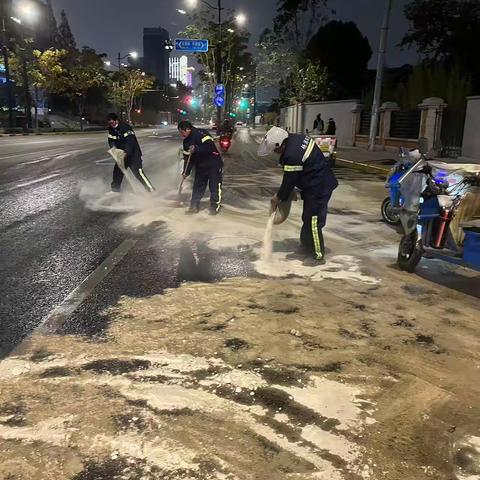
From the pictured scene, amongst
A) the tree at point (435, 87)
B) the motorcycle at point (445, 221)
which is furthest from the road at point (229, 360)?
the tree at point (435, 87)

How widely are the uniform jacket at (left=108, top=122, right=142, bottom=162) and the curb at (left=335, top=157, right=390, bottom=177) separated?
363 inches

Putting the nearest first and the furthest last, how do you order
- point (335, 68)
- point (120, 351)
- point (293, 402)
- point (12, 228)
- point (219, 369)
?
point (293, 402) → point (219, 369) → point (120, 351) → point (12, 228) → point (335, 68)

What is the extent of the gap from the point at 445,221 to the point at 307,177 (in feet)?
5.05

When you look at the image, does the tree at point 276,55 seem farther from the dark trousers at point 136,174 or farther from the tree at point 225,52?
the dark trousers at point 136,174

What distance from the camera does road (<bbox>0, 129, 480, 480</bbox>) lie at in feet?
8.26

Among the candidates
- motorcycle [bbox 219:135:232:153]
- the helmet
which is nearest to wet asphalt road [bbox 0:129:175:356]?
the helmet

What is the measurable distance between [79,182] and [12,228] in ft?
16.6

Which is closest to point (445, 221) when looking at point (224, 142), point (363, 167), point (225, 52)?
point (363, 167)

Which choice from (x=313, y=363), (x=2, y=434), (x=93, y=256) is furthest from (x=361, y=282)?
(x=2, y=434)

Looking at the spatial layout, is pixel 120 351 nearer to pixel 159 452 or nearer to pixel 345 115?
pixel 159 452

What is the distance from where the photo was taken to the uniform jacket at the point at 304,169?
561 centimetres

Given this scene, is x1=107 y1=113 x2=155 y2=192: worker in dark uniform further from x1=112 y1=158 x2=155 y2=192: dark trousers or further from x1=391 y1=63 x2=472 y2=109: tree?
x1=391 y1=63 x2=472 y2=109: tree

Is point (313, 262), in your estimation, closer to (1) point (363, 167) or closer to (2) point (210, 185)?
(2) point (210, 185)

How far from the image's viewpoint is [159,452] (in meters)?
2.50
